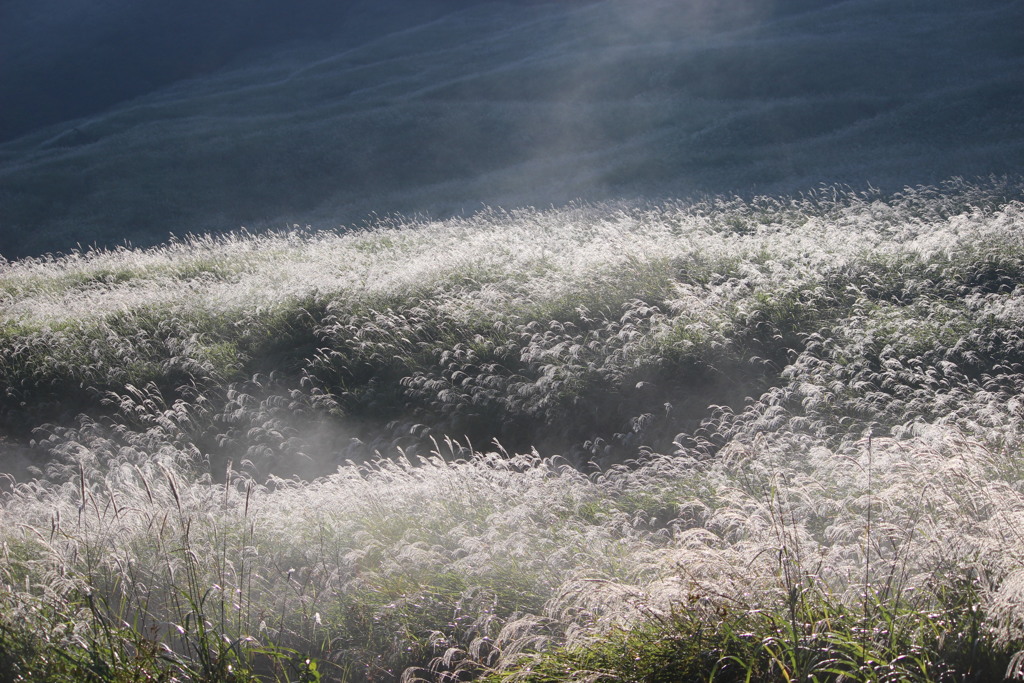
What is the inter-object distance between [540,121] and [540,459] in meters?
31.5

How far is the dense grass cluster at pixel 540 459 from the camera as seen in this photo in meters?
3.57

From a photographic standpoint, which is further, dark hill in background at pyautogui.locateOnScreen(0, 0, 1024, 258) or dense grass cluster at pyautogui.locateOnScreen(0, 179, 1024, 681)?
dark hill in background at pyautogui.locateOnScreen(0, 0, 1024, 258)

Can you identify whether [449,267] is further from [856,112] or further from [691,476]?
[856,112]

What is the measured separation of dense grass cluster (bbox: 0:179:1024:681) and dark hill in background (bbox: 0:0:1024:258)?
12964 millimetres

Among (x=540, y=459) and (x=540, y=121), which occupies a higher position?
(x=540, y=121)

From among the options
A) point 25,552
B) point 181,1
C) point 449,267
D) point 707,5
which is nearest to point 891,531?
point 25,552

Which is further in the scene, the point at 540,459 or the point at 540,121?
the point at 540,121

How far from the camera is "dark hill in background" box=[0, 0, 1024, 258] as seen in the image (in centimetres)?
2716

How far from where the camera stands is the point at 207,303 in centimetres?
1254

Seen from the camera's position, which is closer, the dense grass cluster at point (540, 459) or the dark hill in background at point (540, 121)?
the dense grass cluster at point (540, 459)

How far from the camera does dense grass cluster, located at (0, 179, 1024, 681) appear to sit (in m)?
3.57

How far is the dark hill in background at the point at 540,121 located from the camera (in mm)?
27156

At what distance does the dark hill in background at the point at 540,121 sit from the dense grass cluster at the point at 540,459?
42.5 feet

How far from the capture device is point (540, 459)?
728cm
